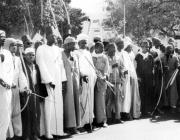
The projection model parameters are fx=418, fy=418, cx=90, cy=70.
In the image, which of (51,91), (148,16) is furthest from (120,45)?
(148,16)

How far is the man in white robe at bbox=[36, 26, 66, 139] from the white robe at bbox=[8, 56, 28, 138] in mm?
535

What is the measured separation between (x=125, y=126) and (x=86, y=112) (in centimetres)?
114

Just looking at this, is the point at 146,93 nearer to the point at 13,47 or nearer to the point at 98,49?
the point at 98,49

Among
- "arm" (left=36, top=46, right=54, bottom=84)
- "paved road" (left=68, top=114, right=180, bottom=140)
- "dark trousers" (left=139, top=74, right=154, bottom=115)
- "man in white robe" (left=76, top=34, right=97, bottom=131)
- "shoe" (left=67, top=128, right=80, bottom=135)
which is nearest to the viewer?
"arm" (left=36, top=46, right=54, bottom=84)

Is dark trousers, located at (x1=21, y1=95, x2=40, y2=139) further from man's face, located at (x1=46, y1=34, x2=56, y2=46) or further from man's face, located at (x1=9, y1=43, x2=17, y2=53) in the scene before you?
man's face, located at (x1=46, y1=34, x2=56, y2=46)

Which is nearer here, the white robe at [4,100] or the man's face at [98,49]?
the white robe at [4,100]

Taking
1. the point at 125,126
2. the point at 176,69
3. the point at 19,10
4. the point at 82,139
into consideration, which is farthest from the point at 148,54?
the point at 19,10

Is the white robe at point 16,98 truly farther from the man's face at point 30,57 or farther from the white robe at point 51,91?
the white robe at point 51,91

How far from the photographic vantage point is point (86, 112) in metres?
9.56

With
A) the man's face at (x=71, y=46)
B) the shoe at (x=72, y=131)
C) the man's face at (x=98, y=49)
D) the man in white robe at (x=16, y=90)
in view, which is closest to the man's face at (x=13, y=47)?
the man in white robe at (x=16, y=90)

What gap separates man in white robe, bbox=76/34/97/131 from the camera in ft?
31.2

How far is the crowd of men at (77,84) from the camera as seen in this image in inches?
317

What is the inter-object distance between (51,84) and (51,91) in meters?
0.21

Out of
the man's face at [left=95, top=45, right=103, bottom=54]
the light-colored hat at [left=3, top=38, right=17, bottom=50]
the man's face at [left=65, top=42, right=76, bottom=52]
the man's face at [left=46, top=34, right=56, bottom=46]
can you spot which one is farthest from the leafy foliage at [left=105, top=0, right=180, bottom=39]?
the light-colored hat at [left=3, top=38, right=17, bottom=50]
